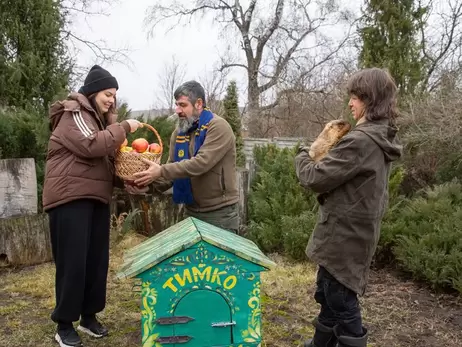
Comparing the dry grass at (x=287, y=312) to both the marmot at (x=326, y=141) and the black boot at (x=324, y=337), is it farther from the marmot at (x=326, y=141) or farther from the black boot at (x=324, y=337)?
the marmot at (x=326, y=141)

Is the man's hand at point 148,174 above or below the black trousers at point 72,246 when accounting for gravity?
above

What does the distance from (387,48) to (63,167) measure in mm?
6003

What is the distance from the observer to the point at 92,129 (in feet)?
9.87

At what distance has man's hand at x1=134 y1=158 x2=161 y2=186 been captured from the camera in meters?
3.14

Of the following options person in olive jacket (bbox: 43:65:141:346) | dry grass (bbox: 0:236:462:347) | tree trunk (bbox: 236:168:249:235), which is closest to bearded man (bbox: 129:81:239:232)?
person in olive jacket (bbox: 43:65:141:346)

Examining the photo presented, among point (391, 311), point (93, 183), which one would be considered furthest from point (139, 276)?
point (391, 311)

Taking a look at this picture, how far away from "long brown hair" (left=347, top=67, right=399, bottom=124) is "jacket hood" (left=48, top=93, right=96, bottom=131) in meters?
1.57

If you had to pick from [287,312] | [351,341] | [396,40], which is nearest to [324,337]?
[351,341]

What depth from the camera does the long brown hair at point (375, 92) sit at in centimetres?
260

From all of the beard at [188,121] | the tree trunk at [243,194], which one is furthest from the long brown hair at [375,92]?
the tree trunk at [243,194]

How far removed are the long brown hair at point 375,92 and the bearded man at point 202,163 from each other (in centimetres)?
107

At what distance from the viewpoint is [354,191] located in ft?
8.61

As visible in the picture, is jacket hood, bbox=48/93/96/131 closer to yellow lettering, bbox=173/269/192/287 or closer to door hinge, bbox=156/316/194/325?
yellow lettering, bbox=173/269/192/287

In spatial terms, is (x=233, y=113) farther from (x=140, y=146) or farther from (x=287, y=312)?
(x=140, y=146)
